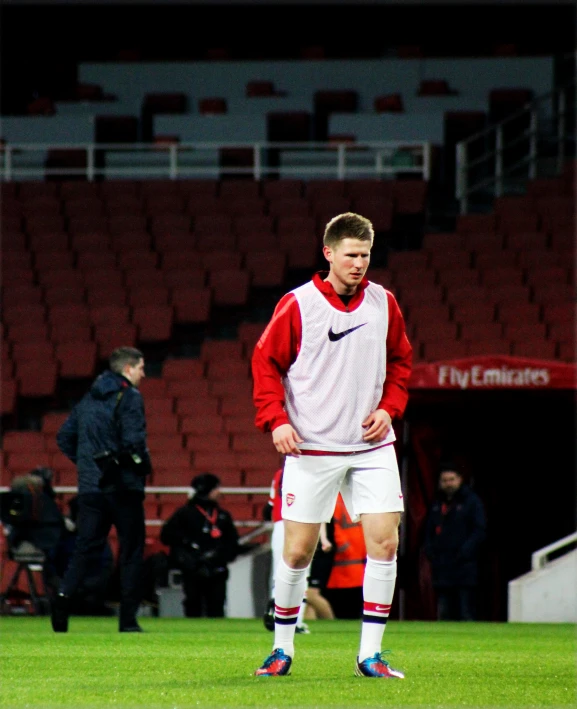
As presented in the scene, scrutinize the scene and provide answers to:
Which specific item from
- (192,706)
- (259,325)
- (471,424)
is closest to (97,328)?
(259,325)

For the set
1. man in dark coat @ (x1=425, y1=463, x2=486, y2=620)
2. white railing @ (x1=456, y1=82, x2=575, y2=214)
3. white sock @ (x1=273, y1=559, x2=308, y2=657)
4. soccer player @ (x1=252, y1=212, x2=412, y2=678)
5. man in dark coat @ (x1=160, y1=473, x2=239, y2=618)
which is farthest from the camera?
white railing @ (x1=456, y1=82, x2=575, y2=214)

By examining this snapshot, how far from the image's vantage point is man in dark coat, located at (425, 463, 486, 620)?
535 inches

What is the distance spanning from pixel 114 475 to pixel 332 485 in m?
3.71

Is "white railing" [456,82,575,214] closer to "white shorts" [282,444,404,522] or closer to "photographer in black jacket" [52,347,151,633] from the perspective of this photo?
"photographer in black jacket" [52,347,151,633]

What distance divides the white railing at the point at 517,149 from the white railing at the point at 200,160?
28.2 inches

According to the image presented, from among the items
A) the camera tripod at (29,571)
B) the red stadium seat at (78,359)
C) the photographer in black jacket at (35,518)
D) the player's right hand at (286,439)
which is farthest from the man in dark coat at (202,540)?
the player's right hand at (286,439)

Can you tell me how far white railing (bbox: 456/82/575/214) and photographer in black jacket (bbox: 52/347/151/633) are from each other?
37.0 ft

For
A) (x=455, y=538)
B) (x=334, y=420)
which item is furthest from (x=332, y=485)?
(x=455, y=538)

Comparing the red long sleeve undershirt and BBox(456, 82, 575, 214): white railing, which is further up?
BBox(456, 82, 575, 214): white railing

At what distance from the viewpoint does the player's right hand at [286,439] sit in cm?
593

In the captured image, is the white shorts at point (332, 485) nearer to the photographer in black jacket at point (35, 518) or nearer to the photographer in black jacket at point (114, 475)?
the photographer in black jacket at point (114, 475)

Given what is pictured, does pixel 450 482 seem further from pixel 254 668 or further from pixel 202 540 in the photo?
pixel 254 668

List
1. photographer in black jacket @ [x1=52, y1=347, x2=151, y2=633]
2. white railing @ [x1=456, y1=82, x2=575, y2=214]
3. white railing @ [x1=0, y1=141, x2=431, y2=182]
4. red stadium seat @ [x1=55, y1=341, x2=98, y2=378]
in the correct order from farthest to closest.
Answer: white railing @ [x1=0, y1=141, x2=431, y2=182] < white railing @ [x1=456, y1=82, x2=575, y2=214] < red stadium seat @ [x1=55, y1=341, x2=98, y2=378] < photographer in black jacket @ [x1=52, y1=347, x2=151, y2=633]

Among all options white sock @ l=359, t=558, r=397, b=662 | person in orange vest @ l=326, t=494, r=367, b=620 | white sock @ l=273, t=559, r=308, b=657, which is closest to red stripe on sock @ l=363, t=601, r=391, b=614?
white sock @ l=359, t=558, r=397, b=662
